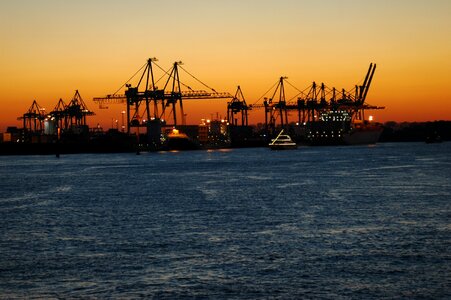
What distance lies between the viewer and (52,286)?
19.3 metres

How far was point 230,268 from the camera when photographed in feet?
70.7

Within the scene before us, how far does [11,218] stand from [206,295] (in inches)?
840

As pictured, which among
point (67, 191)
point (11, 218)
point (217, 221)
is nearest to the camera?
point (217, 221)

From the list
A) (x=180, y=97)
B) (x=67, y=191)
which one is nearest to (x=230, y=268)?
(x=67, y=191)

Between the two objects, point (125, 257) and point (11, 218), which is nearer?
point (125, 257)

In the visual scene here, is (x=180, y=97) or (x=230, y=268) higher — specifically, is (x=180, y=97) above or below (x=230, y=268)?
above

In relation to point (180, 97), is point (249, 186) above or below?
below

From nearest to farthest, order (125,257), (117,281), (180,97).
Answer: (117,281), (125,257), (180,97)

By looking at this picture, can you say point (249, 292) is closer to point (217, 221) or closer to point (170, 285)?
point (170, 285)

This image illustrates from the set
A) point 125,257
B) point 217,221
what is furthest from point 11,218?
point 125,257

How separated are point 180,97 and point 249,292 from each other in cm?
16686

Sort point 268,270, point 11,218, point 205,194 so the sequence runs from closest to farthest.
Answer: point 268,270, point 11,218, point 205,194

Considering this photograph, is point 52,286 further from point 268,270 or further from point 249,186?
point 249,186

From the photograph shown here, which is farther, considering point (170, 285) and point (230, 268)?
point (230, 268)
